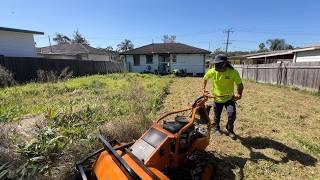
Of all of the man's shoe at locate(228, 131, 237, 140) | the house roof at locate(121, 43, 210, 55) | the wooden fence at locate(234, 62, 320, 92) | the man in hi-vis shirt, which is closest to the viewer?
the man in hi-vis shirt

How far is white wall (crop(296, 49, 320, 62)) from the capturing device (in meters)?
19.4

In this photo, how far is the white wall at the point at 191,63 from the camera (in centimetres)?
2965

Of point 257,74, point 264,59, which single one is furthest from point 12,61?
point 264,59

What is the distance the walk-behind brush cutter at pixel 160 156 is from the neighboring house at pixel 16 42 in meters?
18.6

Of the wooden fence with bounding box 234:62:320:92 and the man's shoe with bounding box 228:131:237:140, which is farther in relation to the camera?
the wooden fence with bounding box 234:62:320:92

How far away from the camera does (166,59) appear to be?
102 feet

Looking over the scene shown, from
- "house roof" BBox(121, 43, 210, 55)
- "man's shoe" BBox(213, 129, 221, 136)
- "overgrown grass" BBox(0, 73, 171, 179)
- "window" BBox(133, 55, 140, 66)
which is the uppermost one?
"house roof" BBox(121, 43, 210, 55)

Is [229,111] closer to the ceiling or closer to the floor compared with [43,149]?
closer to the ceiling

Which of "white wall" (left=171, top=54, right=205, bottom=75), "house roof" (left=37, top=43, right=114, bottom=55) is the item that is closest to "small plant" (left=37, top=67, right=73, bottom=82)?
"white wall" (left=171, top=54, right=205, bottom=75)

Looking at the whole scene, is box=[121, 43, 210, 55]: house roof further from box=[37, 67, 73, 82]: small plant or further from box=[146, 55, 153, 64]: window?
box=[37, 67, 73, 82]: small plant

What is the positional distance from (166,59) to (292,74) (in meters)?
16.6

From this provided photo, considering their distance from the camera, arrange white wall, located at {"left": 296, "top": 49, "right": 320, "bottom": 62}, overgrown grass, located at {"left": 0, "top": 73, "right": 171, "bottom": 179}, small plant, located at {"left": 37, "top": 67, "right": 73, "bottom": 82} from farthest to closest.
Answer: white wall, located at {"left": 296, "top": 49, "right": 320, "bottom": 62}
small plant, located at {"left": 37, "top": 67, "right": 73, "bottom": 82}
overgrown grass, located at {"left": 0, "top": 73, "right": 171, "bottom": 179}

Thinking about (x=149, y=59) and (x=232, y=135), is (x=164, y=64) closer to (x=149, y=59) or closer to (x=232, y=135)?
(x=149, y=59)

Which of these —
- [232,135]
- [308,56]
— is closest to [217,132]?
[232,135]
